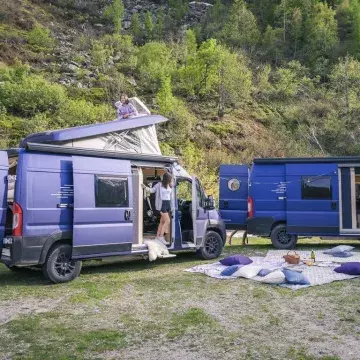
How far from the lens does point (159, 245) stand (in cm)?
956

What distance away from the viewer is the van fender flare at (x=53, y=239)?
24.6 ft

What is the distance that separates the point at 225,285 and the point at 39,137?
4.31 m

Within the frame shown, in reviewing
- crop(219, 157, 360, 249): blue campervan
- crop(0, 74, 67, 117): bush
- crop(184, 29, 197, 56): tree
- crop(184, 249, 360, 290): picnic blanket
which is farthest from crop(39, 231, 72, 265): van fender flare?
crop(184, 29, 197, 56): tree

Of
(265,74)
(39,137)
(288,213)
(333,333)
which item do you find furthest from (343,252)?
(265,74)

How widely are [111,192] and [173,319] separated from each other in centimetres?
335

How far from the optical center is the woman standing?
9688 millimetres

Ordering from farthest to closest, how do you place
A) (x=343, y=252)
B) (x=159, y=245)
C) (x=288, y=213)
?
(x=288, y=213)
(x=343, y=252)
(x=159, y=245)

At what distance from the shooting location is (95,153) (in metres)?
8.39

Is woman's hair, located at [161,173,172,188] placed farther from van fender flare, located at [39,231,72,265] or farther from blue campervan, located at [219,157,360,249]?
blue campervan, located at [219,157,360,249]

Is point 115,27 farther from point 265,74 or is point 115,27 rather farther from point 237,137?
point 237,137

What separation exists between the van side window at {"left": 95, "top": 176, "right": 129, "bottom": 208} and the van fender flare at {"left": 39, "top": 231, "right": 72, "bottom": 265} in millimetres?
774

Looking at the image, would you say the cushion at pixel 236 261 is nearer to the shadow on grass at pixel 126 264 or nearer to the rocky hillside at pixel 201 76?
the shadow on grass at pixel 126 264

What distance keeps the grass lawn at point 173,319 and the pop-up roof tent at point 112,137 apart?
2549 mm

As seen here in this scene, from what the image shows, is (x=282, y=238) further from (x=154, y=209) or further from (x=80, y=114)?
(x=80, y=114)
